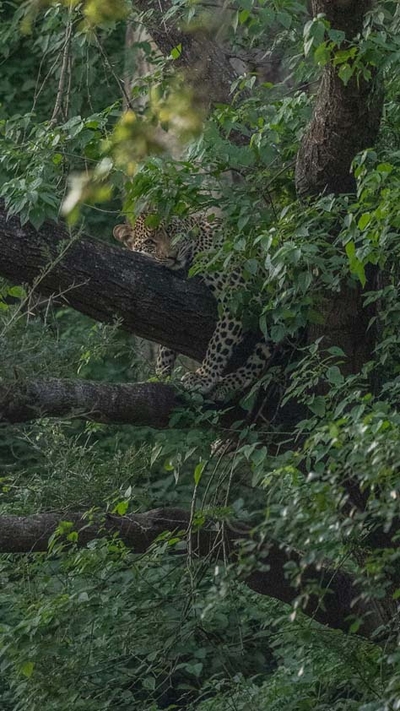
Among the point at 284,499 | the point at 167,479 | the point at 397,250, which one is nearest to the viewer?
the point at 284,499

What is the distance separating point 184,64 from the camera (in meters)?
7.96

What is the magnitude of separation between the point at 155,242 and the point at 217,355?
1.07 metres

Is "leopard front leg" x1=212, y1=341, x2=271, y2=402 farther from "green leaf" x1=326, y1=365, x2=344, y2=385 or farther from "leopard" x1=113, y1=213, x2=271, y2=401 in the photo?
"green leaf" x1=326, y1=365, x2=344, y2=385

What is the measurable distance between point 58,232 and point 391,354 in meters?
1.61

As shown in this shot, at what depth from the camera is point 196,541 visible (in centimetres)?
678

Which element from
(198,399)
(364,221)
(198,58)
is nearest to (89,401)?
(198,399)

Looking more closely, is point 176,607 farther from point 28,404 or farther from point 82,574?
point 28,404

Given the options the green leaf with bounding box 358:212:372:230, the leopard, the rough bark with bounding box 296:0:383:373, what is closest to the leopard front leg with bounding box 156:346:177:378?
the leopard

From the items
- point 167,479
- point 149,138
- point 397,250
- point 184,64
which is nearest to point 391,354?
point 397,250

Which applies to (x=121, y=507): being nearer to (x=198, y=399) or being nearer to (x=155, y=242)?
(x=198, y=399)

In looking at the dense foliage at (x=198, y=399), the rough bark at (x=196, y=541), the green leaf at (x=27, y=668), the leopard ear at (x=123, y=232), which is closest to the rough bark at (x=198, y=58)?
the dense foliage at (x=198, y=399)

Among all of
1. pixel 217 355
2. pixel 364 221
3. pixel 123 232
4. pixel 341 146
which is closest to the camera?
pixel 364 221

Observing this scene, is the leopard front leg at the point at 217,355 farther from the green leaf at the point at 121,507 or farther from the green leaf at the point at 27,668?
the green leaf at the point at 27,668

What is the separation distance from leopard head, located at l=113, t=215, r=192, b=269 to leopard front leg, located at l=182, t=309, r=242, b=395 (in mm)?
424
